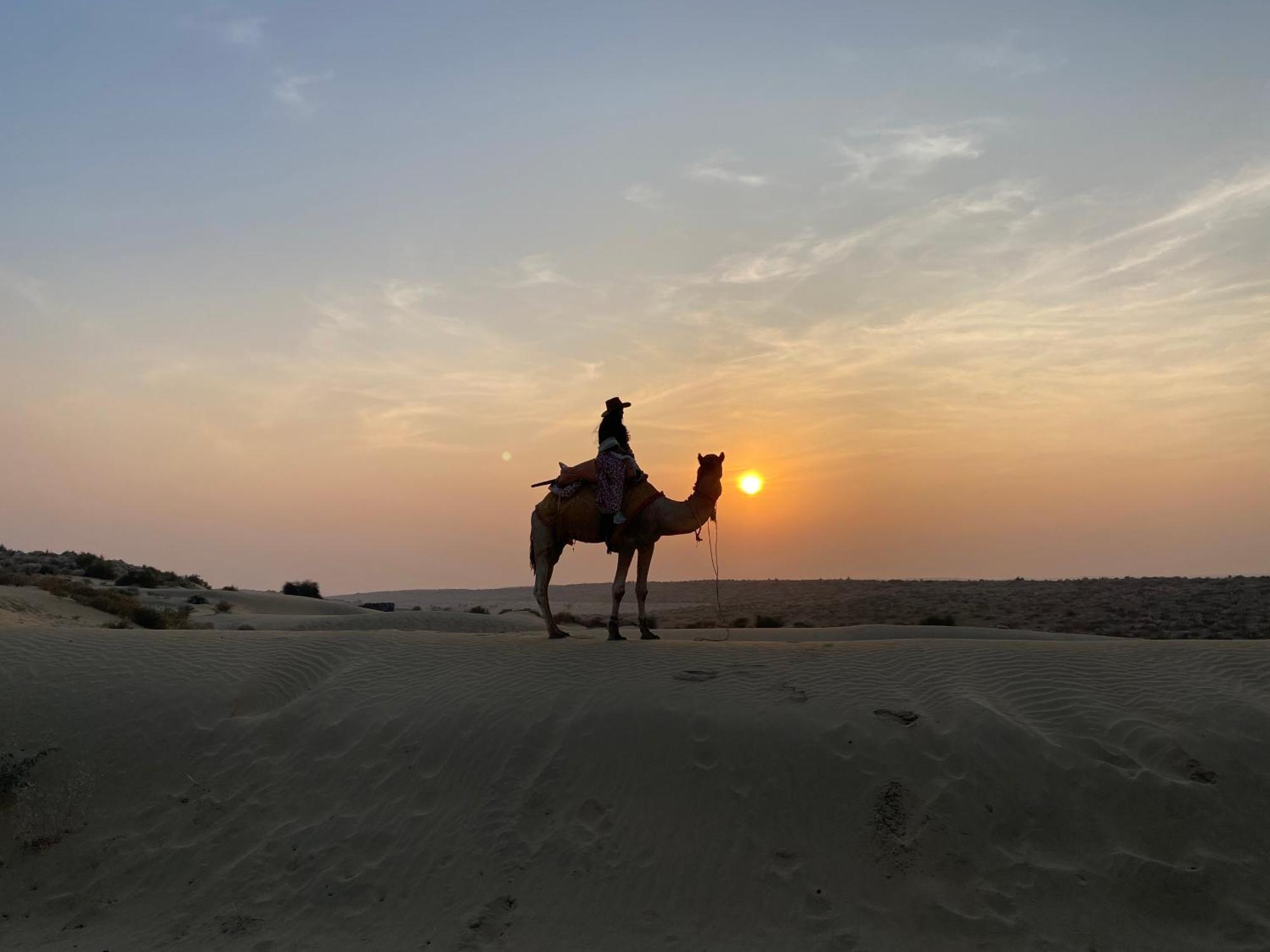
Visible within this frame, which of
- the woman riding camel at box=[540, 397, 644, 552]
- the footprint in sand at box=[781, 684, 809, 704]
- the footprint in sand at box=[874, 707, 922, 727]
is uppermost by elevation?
the woman riding camel at box=[540, 397, 644, 552]

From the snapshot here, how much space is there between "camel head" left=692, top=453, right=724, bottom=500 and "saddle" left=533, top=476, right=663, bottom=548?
64 centimetres

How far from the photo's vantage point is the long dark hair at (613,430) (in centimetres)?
1459

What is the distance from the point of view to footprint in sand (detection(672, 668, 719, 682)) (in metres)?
11.8

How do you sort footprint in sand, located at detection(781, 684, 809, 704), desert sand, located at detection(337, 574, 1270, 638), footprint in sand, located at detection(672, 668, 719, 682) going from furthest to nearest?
desert sand, located at detection(337, 574, 1270, 638) → footprint in sand, located at detection(672, 668, 719, 682) → footprint in sand, located at detection(781, 684, 809, 704)

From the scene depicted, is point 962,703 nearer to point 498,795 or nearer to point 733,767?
point 733,767

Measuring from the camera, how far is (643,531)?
1428cm

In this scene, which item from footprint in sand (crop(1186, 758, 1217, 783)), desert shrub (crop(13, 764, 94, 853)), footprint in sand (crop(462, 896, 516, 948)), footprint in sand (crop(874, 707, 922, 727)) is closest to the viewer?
footprint in sand (crop(462, 896, 516, 948))

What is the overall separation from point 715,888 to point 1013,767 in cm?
333

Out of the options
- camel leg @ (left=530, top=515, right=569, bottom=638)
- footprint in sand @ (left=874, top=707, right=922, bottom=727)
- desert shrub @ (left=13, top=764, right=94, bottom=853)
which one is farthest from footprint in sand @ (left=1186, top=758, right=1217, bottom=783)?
desert shrub @ (left=13, top=764, right=94, bottom=853)

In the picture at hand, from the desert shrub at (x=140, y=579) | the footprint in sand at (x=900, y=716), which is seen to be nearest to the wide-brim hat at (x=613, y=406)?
the footprint in sand at (x=900, y=716)

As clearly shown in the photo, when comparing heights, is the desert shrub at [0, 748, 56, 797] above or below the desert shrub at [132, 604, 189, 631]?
below

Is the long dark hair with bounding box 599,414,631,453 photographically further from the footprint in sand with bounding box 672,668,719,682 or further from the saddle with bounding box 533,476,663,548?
the footprint in sand with bounding box 672,668,719,682

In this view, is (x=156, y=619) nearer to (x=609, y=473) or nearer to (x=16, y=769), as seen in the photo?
(x=16, y=769)

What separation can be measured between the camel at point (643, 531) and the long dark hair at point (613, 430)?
1.05 m
